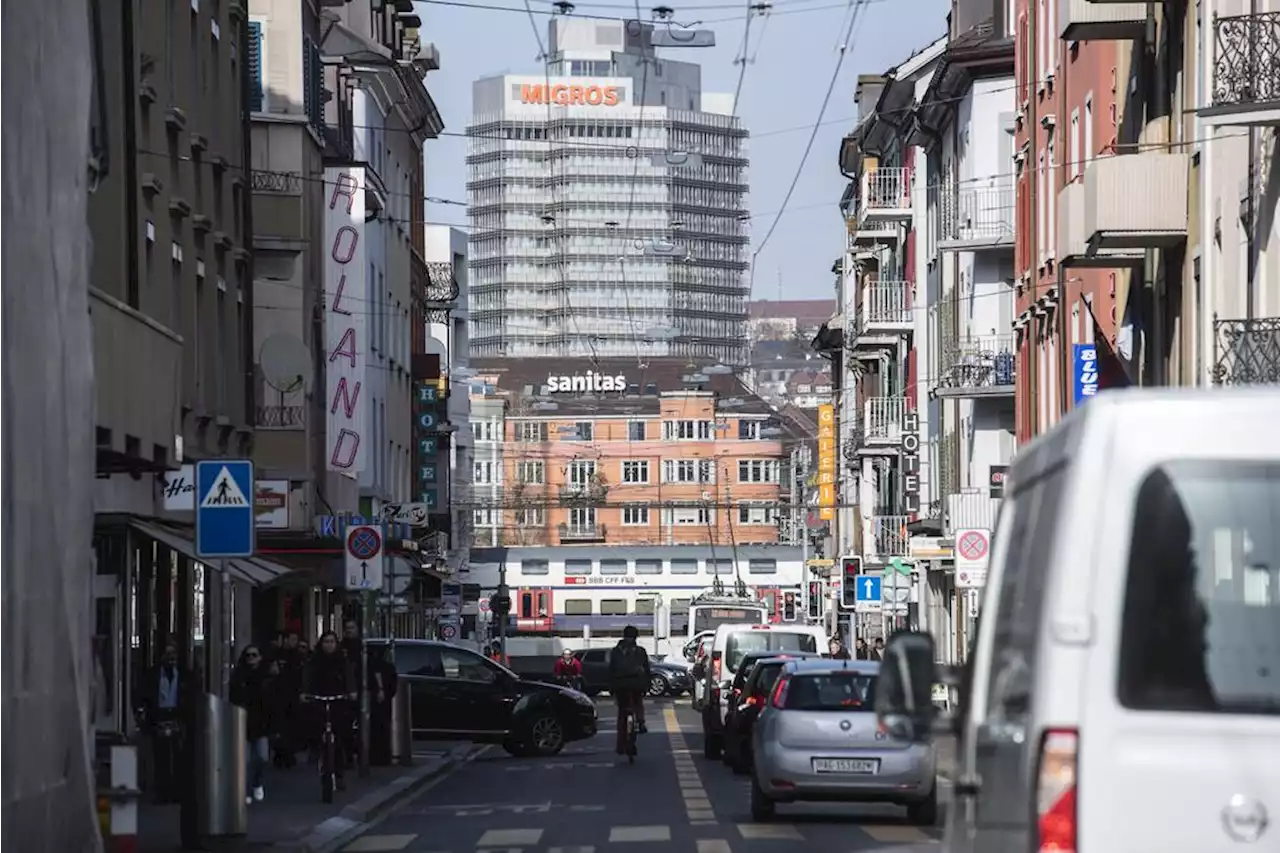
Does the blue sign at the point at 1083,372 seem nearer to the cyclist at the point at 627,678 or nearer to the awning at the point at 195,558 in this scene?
the cyclist at the point at 627,678

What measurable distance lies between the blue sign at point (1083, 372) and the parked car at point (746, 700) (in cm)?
648

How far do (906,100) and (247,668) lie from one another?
175ft

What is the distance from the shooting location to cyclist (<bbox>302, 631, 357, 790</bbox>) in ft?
96.9

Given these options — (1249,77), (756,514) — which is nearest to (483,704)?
(1249,77)

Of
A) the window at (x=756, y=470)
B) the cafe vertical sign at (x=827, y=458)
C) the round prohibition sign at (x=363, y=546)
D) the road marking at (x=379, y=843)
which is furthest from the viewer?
the window at (x=756, y=470)

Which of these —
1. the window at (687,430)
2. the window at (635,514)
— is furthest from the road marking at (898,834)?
the window at (687,430)

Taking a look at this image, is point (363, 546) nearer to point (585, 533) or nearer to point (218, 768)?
point (218, 768)

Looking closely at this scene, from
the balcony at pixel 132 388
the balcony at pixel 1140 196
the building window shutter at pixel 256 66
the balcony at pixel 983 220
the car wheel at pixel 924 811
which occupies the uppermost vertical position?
the building window shutter at pixel 256 66

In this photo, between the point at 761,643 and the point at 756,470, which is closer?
the point at 761,643

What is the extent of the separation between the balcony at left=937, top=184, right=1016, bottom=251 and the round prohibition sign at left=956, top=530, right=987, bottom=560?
760 inches

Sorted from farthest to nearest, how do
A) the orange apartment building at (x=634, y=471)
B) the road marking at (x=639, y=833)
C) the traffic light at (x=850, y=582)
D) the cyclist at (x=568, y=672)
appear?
the orange apartment building at (x=634, y=471) → the cyclist at (x=568, y=672) → the traffic light at (x=850, y=582) → the road marking at (x=639, y=833)

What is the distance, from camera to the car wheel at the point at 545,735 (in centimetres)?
4225

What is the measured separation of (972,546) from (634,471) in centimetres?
15246

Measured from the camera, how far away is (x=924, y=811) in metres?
25.0
